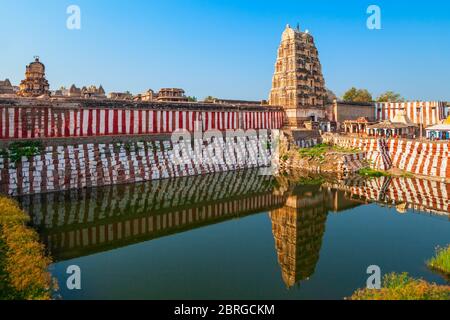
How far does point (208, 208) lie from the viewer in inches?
940

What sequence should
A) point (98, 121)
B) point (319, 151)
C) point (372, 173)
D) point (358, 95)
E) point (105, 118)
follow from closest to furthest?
point (98, 121) → point (105, 118) → point (372, 173) → point (319, 151) → point (358, 95)

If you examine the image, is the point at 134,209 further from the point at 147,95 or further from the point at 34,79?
the point at 147,95

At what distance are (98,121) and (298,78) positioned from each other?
29.0 meters

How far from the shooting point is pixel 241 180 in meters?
34.1

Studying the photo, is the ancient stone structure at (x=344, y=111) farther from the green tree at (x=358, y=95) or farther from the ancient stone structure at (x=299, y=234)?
the ancient stone structure at (x=299, y=234)

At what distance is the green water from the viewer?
1256cm

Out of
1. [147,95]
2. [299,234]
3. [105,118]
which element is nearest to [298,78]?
[147,95]

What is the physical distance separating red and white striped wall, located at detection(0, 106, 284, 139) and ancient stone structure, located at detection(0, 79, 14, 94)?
1089 inches

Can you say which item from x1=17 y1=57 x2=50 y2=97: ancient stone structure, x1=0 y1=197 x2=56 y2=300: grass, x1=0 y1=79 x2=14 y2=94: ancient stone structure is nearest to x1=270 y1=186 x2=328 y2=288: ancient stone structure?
x1=0 y1=197 x2=56 y2=300: grass

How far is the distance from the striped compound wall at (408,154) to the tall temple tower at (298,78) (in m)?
8.99

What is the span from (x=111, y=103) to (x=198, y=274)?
22.4 metres

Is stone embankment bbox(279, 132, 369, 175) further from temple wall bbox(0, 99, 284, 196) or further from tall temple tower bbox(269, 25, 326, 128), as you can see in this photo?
tall temple tower bbox(269, 25, 326, 128)
